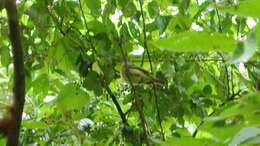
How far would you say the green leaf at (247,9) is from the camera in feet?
1.56

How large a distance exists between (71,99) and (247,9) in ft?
2.08

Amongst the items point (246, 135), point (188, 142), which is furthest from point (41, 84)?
point (246, 135)

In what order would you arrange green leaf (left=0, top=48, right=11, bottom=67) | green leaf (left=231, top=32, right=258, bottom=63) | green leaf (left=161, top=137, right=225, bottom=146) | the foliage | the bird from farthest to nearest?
green leaf (left=0, top=48, right=11, bottom=67) < the foliage < the bird < green leaf (left=161, top=137, right=225, bottom=146) < green leaf (left=231, top=32, right=258, bottom=63)

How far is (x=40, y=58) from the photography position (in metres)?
1.47

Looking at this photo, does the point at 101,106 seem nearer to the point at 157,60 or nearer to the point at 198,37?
the point at 157,60

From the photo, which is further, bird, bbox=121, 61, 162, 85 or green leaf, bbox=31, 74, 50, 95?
green leaf, bbox=31, 74, 50, 95

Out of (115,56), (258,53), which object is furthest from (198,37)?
(115,56)

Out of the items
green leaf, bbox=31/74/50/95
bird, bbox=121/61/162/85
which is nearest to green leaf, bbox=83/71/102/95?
green leaf, bbox=31/74/50/95

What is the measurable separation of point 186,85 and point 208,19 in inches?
12.0

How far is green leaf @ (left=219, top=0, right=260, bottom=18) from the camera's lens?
0.48 meters

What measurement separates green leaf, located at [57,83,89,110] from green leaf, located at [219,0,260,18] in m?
0.59

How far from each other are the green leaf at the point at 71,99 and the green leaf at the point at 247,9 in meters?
0.59

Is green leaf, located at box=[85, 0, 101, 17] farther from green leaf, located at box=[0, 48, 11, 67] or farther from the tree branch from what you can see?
the tree branch

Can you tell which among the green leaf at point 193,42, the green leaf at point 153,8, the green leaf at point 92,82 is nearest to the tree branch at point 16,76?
the green leaf at point 193,42
